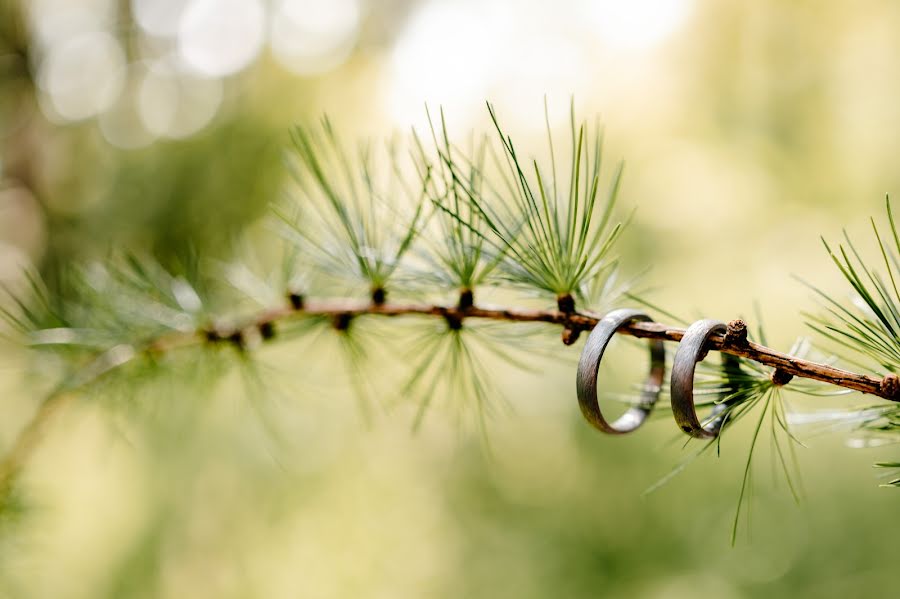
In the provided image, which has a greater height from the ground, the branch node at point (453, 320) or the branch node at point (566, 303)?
the branch node at point (566, 303)

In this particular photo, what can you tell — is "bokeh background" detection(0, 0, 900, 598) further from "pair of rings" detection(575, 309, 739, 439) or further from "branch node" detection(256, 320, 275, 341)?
"pair of rings" detection(575, 309, 739, 439)

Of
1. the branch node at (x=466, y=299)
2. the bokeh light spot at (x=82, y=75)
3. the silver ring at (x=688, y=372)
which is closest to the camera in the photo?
the silver ring at (x=688, y=372)

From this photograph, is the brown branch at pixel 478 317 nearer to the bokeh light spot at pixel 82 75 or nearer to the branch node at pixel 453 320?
the branch node at pixel 453 320

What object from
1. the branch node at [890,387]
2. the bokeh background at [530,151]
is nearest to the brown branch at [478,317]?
the branch node at [890,387]

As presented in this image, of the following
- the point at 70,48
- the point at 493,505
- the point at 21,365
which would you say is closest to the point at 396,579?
the point at 493,505

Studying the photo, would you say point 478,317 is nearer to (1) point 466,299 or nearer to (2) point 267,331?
(1) point 466,299

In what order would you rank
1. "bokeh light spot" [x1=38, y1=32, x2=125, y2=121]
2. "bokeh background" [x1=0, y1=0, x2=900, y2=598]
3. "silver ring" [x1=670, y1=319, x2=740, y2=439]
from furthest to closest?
"bokeh light spot" [x1=38, y1=32, x2=125, y2=121], "bokeh background" [x1=0, y1=0, x2=900, y2=598], "silver ring" [x1=670, y1=319, x2=740, y2=439]

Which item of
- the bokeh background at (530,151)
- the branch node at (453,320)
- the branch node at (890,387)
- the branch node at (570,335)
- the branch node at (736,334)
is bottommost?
the bokeh background at (530,151)

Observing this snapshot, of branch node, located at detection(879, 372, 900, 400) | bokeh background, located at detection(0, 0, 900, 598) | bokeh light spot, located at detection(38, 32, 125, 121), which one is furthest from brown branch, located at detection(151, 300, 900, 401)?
bokeh light spot, located at detection(38, 32, 125, 121)
